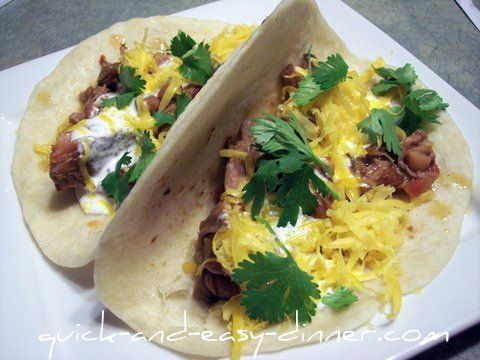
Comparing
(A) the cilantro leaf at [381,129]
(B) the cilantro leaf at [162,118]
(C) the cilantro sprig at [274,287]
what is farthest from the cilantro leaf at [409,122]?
(B) the cilantro leaf at [162,118]

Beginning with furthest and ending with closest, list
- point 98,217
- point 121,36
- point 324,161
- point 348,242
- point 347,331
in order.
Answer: point 121,36 → point 98,217 → point 324,161 → point 348,242 → point 347,331

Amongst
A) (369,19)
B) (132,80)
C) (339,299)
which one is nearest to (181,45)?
(132,80)

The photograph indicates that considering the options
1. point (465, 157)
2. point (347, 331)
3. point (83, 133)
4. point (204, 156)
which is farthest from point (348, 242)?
point (83, 133)

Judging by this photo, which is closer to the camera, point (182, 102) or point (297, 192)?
point (297, 192)

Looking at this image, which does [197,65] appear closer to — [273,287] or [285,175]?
[285,175]

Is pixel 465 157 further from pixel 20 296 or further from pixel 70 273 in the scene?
pixel 20 296

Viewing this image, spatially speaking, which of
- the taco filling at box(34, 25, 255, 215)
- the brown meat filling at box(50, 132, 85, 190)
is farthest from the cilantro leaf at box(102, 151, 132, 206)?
the brown meat filling at box(50, 132, 85, 190)
